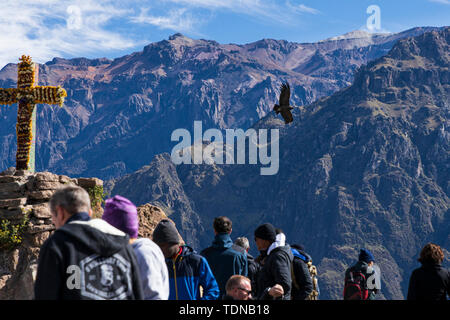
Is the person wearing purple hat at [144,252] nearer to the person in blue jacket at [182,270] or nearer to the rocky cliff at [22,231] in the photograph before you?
the person in blue jacket at [182,270]

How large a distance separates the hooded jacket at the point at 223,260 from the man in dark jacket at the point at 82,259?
139 inches

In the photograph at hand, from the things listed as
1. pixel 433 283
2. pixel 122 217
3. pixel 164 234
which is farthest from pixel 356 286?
pixel 122 217

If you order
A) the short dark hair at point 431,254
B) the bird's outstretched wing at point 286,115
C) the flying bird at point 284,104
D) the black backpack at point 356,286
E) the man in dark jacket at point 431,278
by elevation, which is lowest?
the black backpack at point 356,286

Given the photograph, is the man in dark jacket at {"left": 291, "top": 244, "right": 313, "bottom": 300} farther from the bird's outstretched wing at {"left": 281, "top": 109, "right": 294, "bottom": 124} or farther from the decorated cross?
the bird's outstretched wing at {"left": 281, "top": 109, "right": 294, "bottom": 124}

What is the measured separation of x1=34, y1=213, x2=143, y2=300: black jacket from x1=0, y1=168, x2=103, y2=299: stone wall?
1036 cm

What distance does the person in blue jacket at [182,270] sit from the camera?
7766 millimetres

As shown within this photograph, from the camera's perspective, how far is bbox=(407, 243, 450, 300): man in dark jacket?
8352 millimetres

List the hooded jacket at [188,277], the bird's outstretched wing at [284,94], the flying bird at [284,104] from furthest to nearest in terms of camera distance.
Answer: the bird's outstretched wing at [284,94] < the flying bird at [284,104] < the hooded jacket at [188,277]

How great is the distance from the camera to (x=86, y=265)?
17.4ft

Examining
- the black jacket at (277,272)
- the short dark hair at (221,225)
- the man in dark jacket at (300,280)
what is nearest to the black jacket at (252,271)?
the man in dark jacket at (300,280)

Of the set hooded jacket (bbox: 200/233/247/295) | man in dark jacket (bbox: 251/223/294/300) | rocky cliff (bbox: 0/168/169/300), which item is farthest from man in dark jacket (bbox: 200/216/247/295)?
rocky cliff (bbox: 0/168/169/300)

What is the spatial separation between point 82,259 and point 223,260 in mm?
4081
